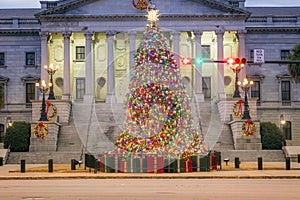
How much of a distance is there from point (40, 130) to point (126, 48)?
2437 centimetres

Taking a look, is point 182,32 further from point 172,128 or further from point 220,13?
point 172,128

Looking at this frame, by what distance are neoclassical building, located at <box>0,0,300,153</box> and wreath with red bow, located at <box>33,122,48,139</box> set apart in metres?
17.0

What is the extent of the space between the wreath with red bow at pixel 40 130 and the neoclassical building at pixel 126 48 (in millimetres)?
16962

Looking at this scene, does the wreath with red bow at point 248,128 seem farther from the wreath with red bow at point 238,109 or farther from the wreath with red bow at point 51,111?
the wreath with red bow at point 51,111

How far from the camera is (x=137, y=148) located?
36.5 m

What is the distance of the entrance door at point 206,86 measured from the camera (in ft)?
258

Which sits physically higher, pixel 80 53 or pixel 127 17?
pixel 127 17

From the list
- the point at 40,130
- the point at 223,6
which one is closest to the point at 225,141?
the point at 40,130

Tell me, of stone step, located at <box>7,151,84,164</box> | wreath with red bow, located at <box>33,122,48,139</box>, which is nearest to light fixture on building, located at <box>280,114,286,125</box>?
wreath with red bow, located at <box>33,122,48,139</box>

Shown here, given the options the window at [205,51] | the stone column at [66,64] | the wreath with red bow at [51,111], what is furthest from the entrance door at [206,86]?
the wreath with red bow at [51,111]

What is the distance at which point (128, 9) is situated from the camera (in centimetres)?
7438

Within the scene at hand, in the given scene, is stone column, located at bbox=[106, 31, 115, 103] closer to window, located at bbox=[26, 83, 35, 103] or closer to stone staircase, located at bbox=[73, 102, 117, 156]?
stone staircase, located at bbox=[73, 102, 117, 156]

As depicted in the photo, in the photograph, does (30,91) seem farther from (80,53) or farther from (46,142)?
(46,142)

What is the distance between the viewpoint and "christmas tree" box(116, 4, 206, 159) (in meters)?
36.4
